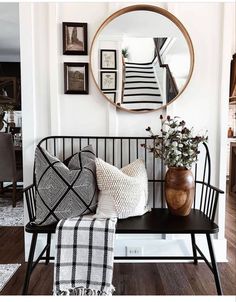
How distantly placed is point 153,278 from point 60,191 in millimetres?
929

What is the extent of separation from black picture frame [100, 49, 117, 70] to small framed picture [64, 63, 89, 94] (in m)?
0.13

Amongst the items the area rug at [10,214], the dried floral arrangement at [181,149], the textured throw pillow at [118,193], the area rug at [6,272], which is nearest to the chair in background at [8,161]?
the area rug at [10,214]

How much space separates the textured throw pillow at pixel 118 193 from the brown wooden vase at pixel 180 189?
0.62ft

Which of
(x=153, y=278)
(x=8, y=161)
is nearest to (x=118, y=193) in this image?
(x=153, y=278)

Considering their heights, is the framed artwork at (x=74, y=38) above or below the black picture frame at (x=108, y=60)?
above

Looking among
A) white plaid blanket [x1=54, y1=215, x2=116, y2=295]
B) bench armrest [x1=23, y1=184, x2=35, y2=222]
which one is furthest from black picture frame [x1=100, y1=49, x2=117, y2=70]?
white plaid blanket [x1=54, y1=215, x2=116, y2=295]

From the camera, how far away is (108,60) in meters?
1.94

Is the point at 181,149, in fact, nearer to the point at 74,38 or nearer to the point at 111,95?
the point at 111,95

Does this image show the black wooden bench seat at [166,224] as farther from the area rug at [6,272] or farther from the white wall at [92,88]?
the area rug at [6,272]

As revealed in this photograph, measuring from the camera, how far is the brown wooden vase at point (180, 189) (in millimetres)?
1680

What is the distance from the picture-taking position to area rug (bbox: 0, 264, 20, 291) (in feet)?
5.93

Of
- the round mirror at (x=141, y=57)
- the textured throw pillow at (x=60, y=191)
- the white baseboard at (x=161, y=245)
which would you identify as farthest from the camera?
the white baseboard at (x=161, y=245)

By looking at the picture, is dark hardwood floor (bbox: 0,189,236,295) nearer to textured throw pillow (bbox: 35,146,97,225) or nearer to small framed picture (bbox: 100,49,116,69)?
textured throw pillow (bbox: 35,146,97,225)

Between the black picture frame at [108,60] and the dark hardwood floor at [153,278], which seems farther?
the black picture frame at [108,60]
